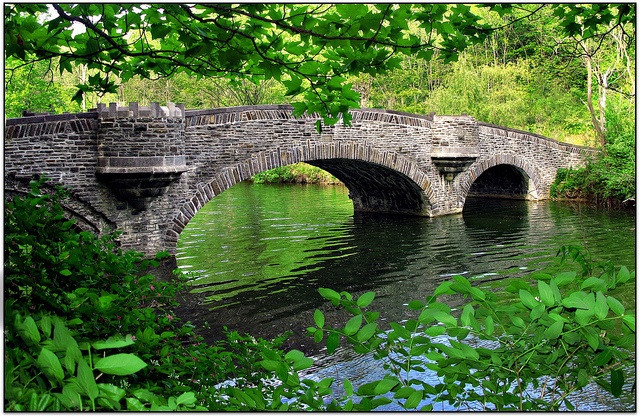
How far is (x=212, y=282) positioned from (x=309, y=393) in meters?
8.34

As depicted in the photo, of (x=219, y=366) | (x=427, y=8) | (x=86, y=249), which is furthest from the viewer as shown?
(x=219, y=366)

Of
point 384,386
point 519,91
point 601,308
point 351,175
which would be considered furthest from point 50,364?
point 519,91

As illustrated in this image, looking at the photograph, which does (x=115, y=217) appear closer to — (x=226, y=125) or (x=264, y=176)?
(x=226, y=125)

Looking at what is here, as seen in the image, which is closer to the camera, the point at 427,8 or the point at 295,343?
the point at 427,8

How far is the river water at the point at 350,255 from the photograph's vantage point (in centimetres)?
856

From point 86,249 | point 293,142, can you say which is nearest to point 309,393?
point 86,249

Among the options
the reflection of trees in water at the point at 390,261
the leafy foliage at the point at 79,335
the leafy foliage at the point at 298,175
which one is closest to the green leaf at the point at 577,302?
the leafy foliage at the point at 79,335

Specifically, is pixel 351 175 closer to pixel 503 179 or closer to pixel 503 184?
pixel 503 179

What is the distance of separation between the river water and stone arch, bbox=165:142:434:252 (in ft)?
2.00

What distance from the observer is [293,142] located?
1375 centimetres

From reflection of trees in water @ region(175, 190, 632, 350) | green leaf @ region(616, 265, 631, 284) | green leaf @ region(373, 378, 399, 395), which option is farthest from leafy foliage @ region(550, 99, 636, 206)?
green leaf @ region(373, 378, 399, 395)

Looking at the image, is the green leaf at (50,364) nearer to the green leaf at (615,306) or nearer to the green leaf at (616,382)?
the green leaf at (615,306)

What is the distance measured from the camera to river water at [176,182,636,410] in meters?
8.56

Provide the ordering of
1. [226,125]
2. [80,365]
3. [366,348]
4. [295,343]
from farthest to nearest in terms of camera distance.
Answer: [226,125]
[295,343]
[366,348]
[80,365]
